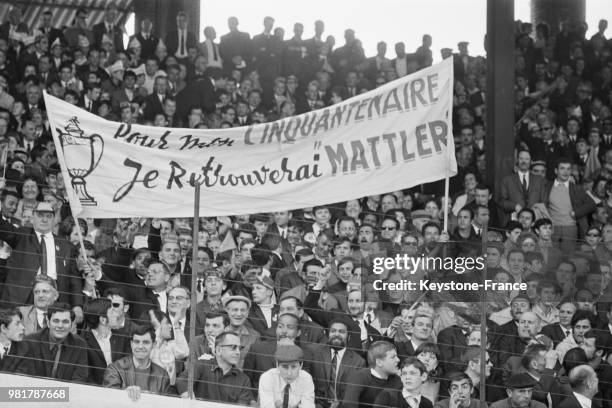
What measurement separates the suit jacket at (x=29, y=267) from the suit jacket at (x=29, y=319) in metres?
0.17

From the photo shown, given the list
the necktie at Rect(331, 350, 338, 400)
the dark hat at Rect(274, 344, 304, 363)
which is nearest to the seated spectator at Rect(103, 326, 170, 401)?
the dark hat at Rect(274, 344, 304, 363)

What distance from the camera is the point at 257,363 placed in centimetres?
1113

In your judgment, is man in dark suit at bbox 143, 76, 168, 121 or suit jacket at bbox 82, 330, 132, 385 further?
man in dark suit at bbox 143, 76, 168, 121

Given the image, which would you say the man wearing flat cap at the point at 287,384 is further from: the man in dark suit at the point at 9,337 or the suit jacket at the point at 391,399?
the man in dark suit at the point at 9,337

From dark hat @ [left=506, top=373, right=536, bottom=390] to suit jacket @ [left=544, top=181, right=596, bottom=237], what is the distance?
630 centimetres

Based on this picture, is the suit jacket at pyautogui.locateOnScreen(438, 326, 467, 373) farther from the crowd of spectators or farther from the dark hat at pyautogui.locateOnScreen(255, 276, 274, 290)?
the dark hat at pyautogui.locateOnScreen(255, 276, 274, 290)

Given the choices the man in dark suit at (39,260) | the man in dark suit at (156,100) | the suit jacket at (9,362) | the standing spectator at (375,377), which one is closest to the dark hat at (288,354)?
the standing spectator at (375,377)

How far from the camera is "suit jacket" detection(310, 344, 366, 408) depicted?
433 inches

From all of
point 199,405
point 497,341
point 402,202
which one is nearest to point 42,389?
point 199,405

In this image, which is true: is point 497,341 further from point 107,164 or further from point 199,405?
point 107,164

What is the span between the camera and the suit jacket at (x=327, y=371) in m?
11.0

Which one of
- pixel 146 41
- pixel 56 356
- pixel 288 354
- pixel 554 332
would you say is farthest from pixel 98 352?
pixel 146 41

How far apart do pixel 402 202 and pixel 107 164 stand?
550cm

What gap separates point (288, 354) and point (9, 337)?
7.23 ft
